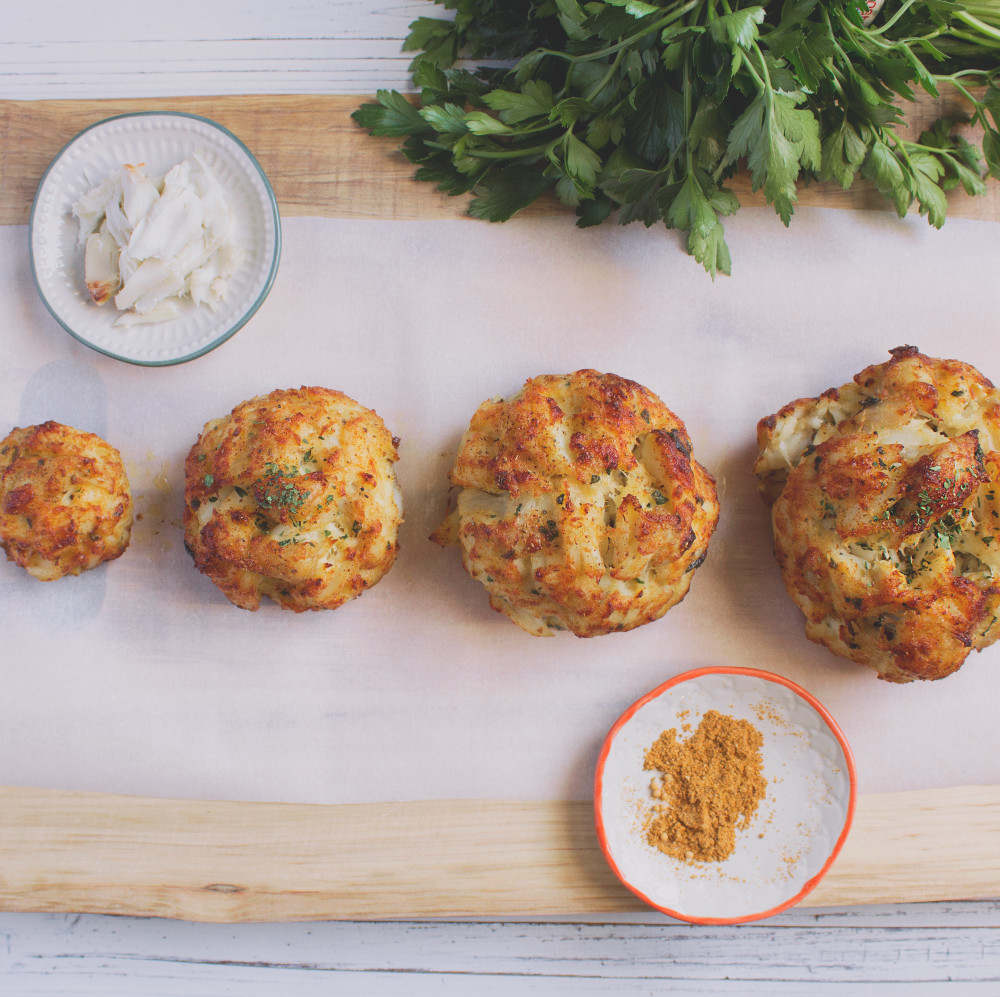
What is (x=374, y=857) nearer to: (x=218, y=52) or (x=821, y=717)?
(x=821, y=717)

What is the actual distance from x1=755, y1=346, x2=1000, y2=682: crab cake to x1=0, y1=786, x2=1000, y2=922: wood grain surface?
779mm

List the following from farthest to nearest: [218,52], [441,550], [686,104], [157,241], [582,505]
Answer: [218,52], [441,550], [157,241], [686,104], [582,505]

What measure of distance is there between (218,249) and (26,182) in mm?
901

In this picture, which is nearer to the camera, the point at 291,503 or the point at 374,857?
the point at 291,503

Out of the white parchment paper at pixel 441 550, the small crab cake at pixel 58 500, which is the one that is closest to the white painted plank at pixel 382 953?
the white parchment paper at pixel 441 550

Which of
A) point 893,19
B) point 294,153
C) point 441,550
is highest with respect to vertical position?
point 893,19

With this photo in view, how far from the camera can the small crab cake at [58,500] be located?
9.07ft

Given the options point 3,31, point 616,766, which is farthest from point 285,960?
point 3,31

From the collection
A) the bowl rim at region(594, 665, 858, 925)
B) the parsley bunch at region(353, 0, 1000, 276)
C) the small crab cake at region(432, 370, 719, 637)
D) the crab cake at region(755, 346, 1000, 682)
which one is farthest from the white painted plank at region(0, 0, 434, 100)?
the bowl rim at region(594, 665, 858, 925)

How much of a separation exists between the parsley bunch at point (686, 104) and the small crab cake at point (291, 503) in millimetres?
1095

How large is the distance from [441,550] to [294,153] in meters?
1.68

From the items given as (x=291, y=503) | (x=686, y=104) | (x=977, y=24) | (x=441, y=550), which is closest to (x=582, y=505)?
(x=441, y=550)

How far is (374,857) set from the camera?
2908 mm

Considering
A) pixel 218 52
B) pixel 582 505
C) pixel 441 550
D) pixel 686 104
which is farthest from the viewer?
pixel 218 52
